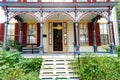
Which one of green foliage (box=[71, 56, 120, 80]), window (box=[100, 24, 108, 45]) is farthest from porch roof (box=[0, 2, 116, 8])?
green foliage (box=[71, 56, 120, 80])

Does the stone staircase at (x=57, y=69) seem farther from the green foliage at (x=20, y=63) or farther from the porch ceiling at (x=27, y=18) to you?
the porch ceiling at (x=27, y=18)

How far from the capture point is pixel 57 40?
693 inches

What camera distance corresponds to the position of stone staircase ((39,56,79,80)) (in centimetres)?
1046

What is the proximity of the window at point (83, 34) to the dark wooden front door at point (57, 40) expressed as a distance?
5.32 feet

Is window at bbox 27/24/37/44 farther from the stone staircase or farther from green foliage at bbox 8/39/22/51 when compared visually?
the stone staircase

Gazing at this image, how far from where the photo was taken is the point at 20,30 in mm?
16969

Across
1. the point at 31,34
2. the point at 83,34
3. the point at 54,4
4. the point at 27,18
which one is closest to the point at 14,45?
the point at 31,34

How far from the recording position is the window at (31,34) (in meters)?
17.2

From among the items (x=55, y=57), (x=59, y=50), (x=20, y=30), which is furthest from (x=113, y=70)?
(x=20, y=30)

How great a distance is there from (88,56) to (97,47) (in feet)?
17.8

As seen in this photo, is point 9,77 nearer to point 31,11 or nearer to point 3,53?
point 3,53

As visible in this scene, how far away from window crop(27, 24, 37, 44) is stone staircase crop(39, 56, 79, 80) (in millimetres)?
4577

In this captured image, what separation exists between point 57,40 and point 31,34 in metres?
2.13

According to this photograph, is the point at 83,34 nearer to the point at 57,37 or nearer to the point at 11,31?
the point at 57,37
